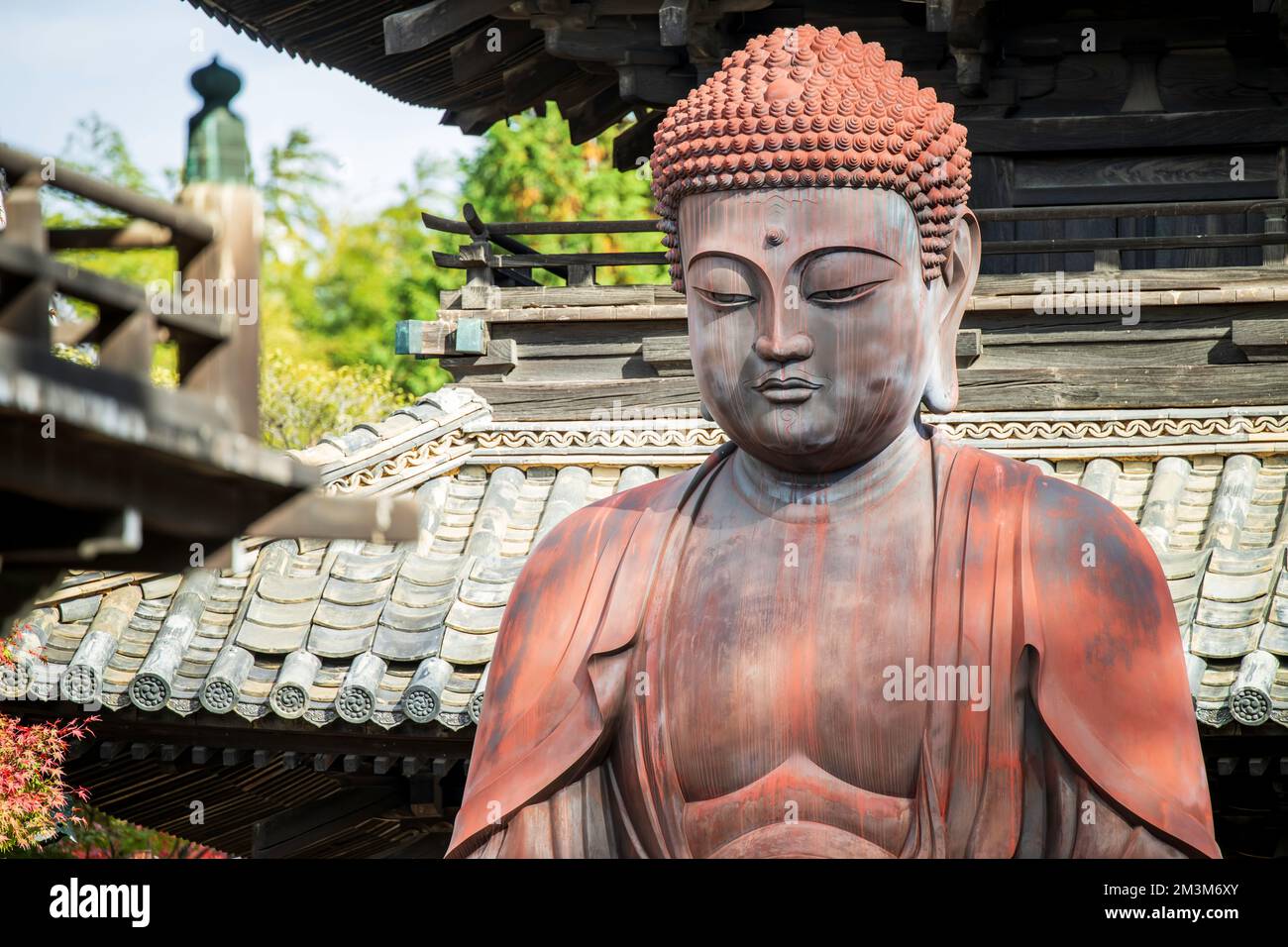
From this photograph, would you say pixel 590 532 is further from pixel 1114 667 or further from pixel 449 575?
pixel 449 575

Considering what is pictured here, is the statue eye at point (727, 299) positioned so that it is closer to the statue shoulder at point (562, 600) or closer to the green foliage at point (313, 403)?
the statue shoulder at point (562, 600)

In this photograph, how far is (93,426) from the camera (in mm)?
3006

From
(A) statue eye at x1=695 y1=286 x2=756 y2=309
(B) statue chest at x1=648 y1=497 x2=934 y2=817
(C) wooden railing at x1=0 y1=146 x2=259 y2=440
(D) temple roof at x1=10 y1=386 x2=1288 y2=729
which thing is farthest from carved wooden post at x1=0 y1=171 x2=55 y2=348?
(D) temple roof at x1=10 y1=386 x2=1288 y2=729

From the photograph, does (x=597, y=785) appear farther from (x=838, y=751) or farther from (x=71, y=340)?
(x=71, y=340)

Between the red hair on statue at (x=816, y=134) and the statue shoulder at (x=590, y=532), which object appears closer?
the red hair on statue at (x=816, y=134)

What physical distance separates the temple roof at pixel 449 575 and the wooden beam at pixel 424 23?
1.49 meters

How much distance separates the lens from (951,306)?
4312 mm

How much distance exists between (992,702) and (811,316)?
888 mm

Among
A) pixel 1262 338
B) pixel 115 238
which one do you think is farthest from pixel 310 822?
pixel 115 238

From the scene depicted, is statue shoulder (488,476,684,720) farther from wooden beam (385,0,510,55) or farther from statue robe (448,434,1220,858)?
wooden beam (385,0,510,55)

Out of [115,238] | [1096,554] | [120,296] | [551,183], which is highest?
[551,183]

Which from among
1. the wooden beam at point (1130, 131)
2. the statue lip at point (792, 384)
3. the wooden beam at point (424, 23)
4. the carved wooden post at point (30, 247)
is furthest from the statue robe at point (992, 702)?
the wooden beam at point (424, 23)

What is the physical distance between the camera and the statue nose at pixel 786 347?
3986mm
